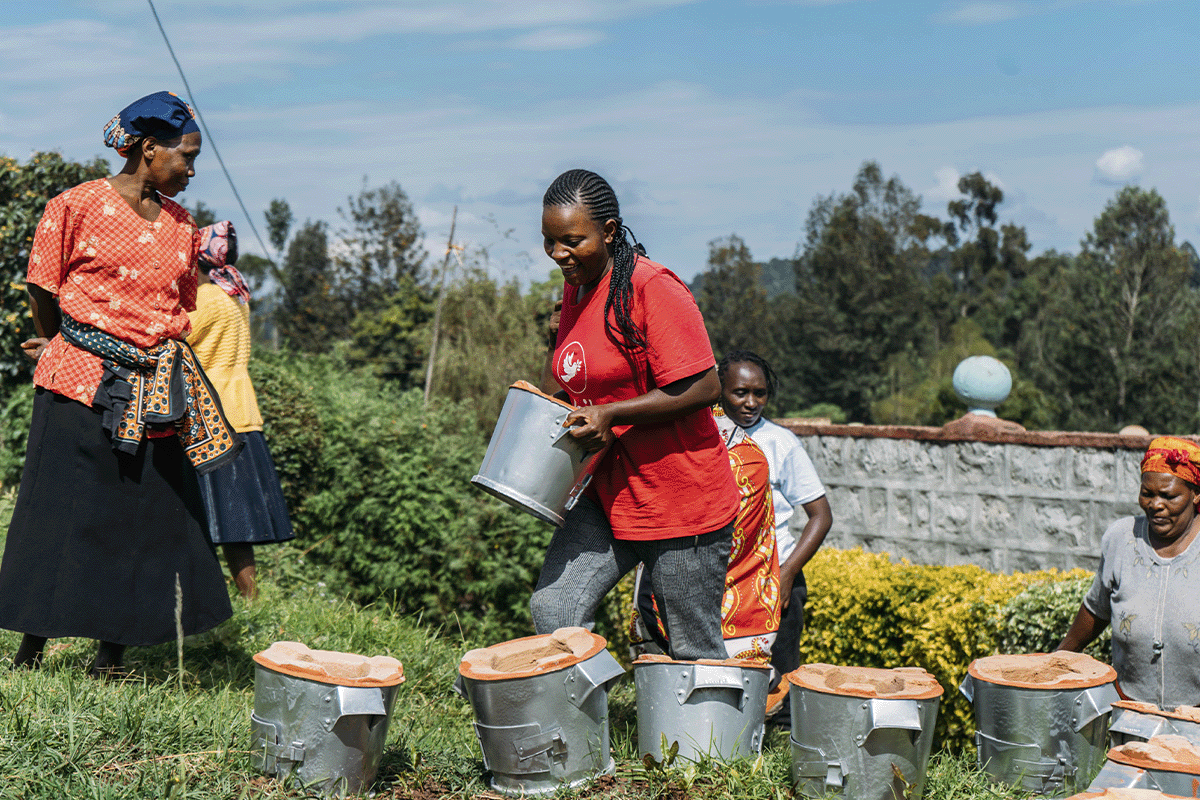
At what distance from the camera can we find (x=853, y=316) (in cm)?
3725

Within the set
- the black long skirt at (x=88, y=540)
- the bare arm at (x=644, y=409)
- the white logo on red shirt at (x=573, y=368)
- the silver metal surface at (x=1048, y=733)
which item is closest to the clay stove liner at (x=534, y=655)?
the bare arm at (x=644, y=409)

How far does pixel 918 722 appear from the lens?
2660 millimetres

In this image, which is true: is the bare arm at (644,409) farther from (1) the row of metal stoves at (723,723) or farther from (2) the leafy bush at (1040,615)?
(2) the leafy bush at (1040,615)

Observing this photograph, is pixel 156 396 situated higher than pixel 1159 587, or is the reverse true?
pixel 156 396

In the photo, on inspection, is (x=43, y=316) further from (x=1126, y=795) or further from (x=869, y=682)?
(x=1126, y=795)

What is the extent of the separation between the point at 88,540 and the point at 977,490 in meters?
6.38

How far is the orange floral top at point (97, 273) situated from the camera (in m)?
3.41

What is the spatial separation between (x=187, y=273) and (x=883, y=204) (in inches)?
1532

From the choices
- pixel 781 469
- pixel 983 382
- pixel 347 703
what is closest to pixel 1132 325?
pixel 983 382

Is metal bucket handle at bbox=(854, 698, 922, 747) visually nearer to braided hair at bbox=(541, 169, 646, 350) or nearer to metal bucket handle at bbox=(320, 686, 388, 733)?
braided hair at bbox=(541, 169, 646, 350)

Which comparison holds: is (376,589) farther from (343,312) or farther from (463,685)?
(343,312)

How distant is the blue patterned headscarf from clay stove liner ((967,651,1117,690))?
116 inches

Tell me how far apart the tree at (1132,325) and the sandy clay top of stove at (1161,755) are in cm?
1906

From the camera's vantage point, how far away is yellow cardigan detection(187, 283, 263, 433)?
500 cm
